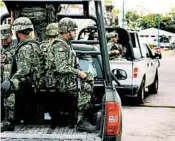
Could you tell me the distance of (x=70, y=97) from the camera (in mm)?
5934

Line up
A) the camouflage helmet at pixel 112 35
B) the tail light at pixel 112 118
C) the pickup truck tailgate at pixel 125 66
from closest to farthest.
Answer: the tail light at pixel 112 118 < the pickup truck tailgate at pixel 125 66 < the camouflage helmet at pixel 112 35

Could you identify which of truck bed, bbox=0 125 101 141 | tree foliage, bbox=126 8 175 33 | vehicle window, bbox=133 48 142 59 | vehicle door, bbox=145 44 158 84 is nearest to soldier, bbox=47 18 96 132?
truck bed, bbox=0 125 101 141

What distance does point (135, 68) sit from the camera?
12.5m

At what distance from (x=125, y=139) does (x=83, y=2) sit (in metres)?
3.33

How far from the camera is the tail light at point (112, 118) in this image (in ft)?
17.6

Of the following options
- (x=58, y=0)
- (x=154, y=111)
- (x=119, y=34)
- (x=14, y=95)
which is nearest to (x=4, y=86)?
(x=14, y=95)

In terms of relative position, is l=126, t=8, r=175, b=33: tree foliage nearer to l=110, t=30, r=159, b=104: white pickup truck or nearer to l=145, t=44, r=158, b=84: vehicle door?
l=145, t=44, r=158, b=84: vehicle door

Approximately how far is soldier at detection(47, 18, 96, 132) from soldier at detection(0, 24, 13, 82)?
2.32 feet

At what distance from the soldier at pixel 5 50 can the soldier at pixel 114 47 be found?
610 centimetres

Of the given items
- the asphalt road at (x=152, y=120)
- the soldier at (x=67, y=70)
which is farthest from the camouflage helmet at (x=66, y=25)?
the asphalt road at (x=152, y=120)

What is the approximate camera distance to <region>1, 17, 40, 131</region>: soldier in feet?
19.0

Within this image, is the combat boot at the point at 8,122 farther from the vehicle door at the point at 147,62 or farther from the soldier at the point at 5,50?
the vehicle door at the point at 147,62

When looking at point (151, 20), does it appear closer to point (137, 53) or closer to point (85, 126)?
point (137, 53)

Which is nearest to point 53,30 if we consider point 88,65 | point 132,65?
point 88,65
